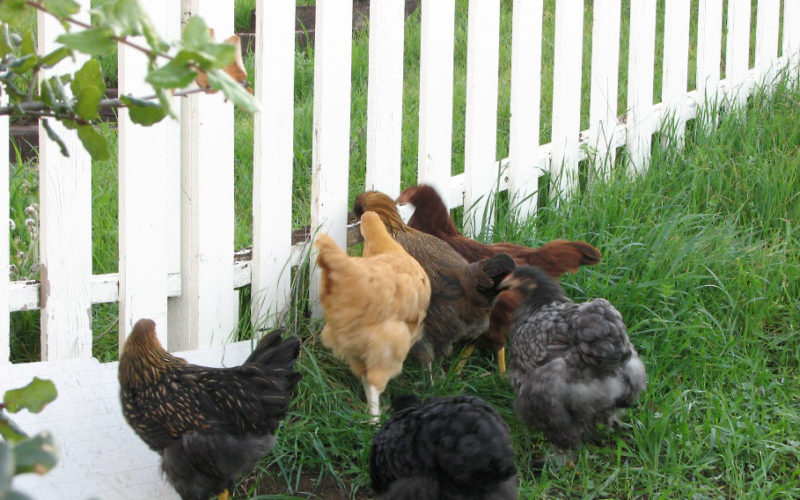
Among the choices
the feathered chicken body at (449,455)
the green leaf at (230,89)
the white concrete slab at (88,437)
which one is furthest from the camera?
the white concrete slab at (88,437)

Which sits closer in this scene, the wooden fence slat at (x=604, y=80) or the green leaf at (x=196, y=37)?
the green leaf at (x=196, y=37)

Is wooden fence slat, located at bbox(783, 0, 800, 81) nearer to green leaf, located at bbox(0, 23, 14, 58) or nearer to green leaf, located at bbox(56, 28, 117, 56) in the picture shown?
green leaf, located at bbox(0, 23, 14, 58)

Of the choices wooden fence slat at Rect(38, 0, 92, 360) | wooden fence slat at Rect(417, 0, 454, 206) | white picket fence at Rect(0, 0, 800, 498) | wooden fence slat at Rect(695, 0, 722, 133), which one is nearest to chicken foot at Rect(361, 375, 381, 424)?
white picket fence at Rect(0, 0, 800, 498)

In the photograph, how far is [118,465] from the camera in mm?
3064

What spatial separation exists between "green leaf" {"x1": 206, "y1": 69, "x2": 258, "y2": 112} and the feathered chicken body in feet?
5.63

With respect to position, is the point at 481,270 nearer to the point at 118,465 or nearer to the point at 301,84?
the point at 118,465

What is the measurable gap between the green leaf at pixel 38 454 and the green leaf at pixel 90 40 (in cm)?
46

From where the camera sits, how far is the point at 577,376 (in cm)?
311

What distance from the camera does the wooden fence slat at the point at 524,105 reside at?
4.64 meters

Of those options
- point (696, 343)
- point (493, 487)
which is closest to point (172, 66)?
point (493, 487)

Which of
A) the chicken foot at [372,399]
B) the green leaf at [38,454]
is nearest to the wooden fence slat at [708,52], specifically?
the chicken foot at [372,399]

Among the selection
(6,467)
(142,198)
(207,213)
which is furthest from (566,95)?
(6,467)

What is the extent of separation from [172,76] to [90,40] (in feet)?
0.37

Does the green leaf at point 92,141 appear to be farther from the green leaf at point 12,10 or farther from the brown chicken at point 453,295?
the brown chicken at point 453,295
